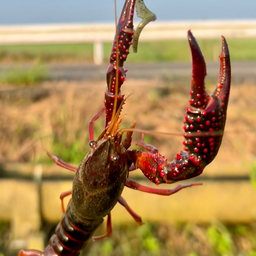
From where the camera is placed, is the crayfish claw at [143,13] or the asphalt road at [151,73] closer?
the crayfish claw at [143,13]

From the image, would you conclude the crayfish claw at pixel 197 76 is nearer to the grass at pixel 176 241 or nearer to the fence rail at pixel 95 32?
the grass at pixel 176 241

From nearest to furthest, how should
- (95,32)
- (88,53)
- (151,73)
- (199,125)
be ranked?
(199,125), (151,73), (95,32), (88,53)

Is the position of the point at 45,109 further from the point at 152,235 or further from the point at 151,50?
the point at 151,50

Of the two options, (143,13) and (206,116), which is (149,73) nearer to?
(143,13)

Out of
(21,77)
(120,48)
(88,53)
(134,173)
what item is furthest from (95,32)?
(120,48)

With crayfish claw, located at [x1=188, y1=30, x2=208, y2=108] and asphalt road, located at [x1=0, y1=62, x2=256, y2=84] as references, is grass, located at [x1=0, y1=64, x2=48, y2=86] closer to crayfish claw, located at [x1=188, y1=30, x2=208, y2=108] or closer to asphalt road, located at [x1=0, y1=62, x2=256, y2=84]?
asphalt road, located at [x1=0, y1=62, x2=256, y2=84]

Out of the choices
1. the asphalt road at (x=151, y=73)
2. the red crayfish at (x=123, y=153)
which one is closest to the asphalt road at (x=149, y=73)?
the asphalt road at (x=151, y=73)
